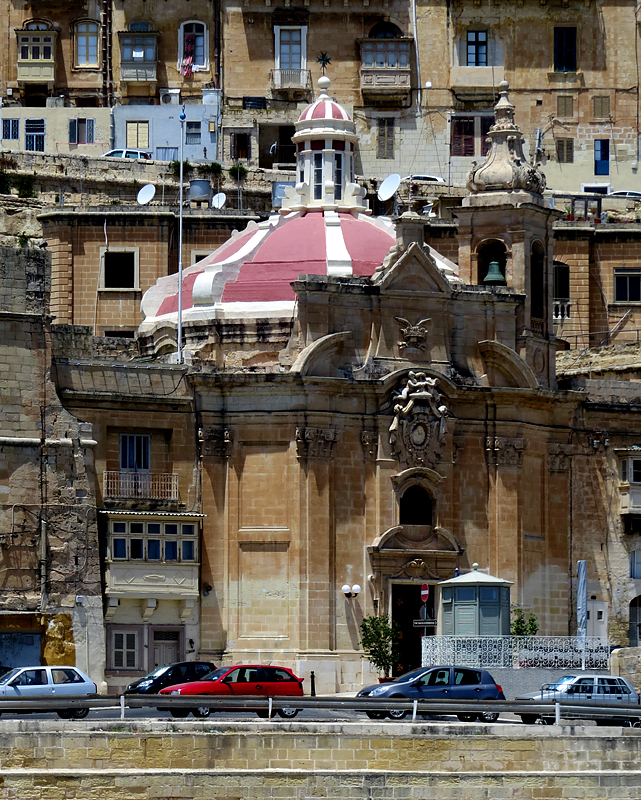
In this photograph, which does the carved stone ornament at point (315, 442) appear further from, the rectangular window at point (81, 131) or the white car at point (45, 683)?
the rectangular window at point (81, 131)

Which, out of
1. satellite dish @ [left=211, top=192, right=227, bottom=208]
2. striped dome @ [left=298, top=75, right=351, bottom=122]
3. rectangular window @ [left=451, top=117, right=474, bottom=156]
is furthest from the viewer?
rectangular window @ [left=451, top=117, right=474, bottom=156]

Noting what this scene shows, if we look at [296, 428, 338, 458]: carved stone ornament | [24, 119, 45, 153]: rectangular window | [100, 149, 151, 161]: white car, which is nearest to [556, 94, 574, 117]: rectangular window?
[100, 149, 151, 161]: white car

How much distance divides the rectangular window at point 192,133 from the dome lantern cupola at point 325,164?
2137 centimetres

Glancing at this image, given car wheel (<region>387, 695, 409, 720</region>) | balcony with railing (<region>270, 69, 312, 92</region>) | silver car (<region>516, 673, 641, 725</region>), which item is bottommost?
car wheel (<region>387, 695, 409, 720</region>)

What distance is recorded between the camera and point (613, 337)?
89.7 m

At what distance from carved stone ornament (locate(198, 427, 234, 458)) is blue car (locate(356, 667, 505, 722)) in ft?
54.1

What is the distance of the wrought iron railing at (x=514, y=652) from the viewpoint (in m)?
64.9

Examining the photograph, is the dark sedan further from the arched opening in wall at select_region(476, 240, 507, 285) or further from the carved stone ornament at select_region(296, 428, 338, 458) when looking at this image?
the arched opening in wall at select_region(476, 240, 507, 285)

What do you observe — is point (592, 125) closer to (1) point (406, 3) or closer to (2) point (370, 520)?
(1) point (406, 3)

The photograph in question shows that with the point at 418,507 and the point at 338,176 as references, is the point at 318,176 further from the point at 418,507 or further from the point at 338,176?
the point at 418,507

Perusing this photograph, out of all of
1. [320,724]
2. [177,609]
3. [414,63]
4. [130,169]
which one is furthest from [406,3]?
[320,724]

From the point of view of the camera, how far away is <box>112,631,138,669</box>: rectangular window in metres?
69.3

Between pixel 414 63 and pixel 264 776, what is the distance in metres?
60.7

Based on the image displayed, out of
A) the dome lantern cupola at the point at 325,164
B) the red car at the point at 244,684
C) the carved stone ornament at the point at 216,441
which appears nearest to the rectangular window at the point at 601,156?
the dome lantern cupola at the point at 325,164
